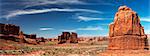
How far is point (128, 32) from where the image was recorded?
3216 centimetres

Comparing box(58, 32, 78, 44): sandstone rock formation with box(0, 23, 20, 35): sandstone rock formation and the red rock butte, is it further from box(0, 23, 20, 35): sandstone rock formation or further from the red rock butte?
the red rock butte

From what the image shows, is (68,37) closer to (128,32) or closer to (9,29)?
(9,29)

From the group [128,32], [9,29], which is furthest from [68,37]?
[128,32]

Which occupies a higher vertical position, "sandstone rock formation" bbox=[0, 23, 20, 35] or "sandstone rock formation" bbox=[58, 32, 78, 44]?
"sandstone rock formation" bbox=[0, 23, 20, 35]

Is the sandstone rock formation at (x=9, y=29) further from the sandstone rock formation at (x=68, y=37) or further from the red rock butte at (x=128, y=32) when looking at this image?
the red rock butte at (x=128, y=32)

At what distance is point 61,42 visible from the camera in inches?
5418

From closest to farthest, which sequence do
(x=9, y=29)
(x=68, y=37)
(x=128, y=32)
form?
1. (x=128, y=32)
2. (x=9, y=29)
3. (x=68, y=37)

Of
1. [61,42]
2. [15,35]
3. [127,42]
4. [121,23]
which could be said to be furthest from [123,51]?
[61,42]

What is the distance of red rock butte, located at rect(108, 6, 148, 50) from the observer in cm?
3197

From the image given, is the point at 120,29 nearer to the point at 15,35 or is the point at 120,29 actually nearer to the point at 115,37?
the point at 115,37

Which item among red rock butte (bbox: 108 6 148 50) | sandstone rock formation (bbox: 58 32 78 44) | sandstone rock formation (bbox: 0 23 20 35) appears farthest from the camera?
sandstone rock formation (bbox: 58 32 78 44)

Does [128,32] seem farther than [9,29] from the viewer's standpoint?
No

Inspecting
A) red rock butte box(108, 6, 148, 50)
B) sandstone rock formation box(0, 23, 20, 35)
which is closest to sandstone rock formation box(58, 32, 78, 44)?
sandstone rock formation box(0, 23, 20, 35)

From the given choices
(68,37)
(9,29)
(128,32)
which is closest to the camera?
(128,32)
